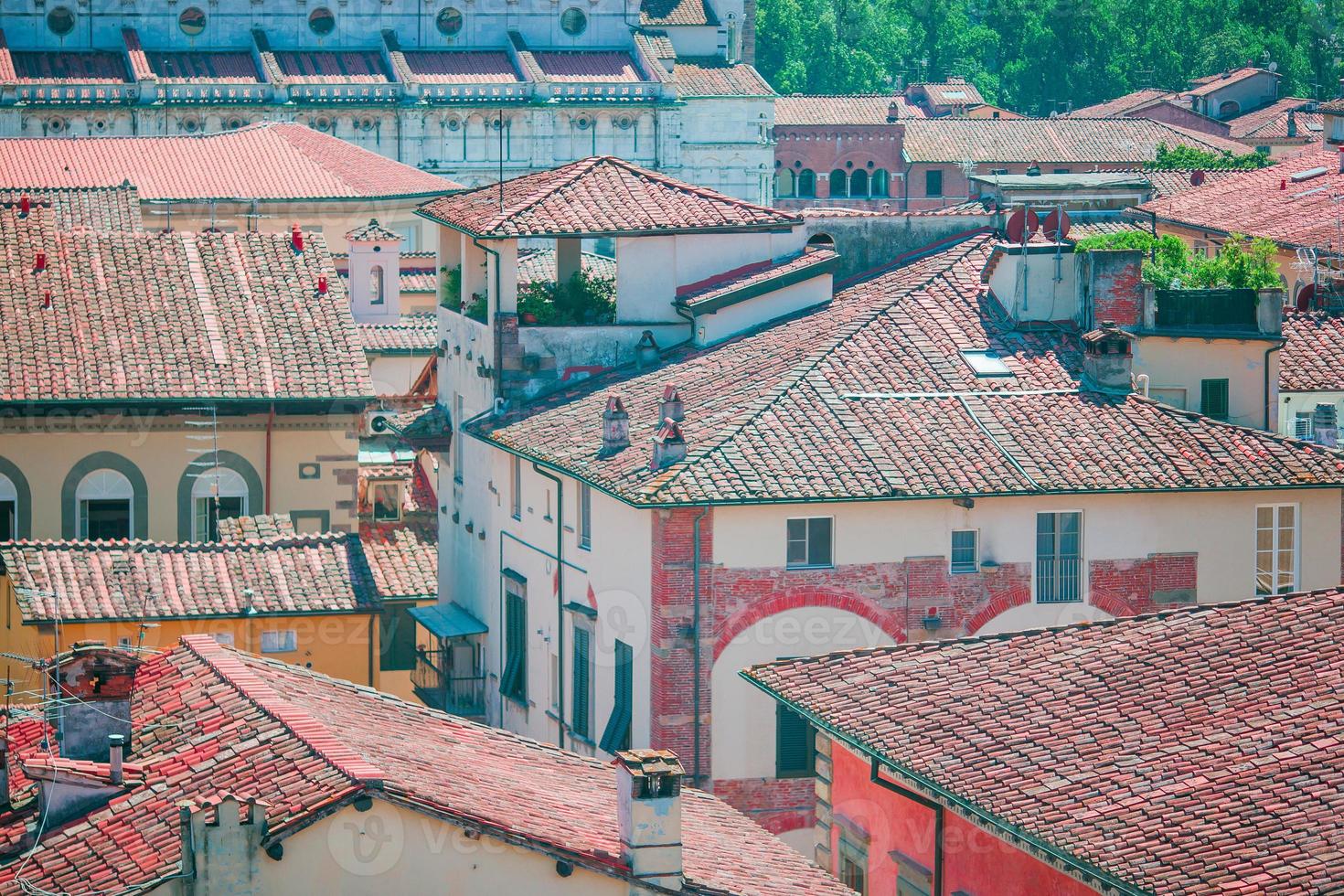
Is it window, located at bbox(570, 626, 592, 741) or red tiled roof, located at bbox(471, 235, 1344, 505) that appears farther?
window, located at bbox(570, 626, 592, 741)

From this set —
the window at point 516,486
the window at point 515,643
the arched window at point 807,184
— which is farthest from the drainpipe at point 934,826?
the arched window at point 807,184

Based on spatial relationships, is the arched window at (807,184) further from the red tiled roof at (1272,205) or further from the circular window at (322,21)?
the red tiled roof at (1272,205)

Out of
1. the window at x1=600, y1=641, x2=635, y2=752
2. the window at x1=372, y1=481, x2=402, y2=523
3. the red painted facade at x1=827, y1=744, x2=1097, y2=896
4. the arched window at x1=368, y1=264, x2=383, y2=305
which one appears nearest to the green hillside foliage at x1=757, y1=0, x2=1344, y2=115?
the arched window at x1=368, y1=264, x2=383, y2=305

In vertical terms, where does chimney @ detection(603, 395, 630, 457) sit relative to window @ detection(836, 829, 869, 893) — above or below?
above

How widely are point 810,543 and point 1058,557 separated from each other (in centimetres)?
351

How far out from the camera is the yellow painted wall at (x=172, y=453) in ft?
141

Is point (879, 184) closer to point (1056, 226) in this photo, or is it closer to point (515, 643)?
point (1056, 226)

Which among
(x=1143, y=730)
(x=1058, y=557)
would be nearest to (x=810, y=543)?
(x=1058, y=557)

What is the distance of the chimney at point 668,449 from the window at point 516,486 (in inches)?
212

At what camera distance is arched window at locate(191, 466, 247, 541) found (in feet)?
143

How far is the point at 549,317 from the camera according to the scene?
43281mm

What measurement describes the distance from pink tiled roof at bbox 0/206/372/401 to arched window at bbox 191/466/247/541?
4.26ft

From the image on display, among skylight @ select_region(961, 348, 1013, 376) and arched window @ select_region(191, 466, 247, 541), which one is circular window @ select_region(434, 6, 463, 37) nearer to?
arched window @ select_region(191, 466, 247, 541)

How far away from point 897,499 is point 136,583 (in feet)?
35.2
